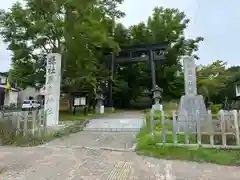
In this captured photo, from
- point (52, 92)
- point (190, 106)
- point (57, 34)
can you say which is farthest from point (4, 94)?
point (190, 106)

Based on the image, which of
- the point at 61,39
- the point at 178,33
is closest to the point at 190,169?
the point at 61,39

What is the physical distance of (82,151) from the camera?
6.75 meters

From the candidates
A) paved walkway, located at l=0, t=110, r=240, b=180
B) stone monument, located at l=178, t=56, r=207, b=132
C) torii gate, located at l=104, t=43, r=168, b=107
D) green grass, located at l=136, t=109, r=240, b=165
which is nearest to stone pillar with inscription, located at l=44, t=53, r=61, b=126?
paved walkway, located at l=0, t=110, r=240, b=180

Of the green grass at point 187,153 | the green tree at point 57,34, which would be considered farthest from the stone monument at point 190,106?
the green tree at point 57,34

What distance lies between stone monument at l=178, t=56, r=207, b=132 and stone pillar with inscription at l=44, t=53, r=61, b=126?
524 cm

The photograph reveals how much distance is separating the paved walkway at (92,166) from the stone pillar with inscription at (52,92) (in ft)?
8.47

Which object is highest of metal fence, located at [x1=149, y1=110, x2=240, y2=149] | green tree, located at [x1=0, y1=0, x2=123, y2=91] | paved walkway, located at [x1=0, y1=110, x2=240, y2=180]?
green tree, located at [x1=0, y1=0, x2=123, y2=91]

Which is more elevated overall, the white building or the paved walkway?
the white building

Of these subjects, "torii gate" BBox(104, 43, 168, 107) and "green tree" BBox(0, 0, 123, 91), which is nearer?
"green tree" BBox(0, 0, 123, 91)

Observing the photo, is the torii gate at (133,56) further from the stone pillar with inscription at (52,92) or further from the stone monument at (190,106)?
the stone pillar with inscription at (52,92)

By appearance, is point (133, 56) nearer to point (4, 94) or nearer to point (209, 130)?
point (4, 94)

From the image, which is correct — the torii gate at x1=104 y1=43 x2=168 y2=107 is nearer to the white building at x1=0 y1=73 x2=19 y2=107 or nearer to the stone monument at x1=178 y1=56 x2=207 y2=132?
the stone monument at x1=178 y1=56 x2=207 y2=132

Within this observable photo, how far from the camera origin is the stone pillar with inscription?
974 centimetres

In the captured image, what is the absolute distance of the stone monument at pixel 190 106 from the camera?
6.89 meters
